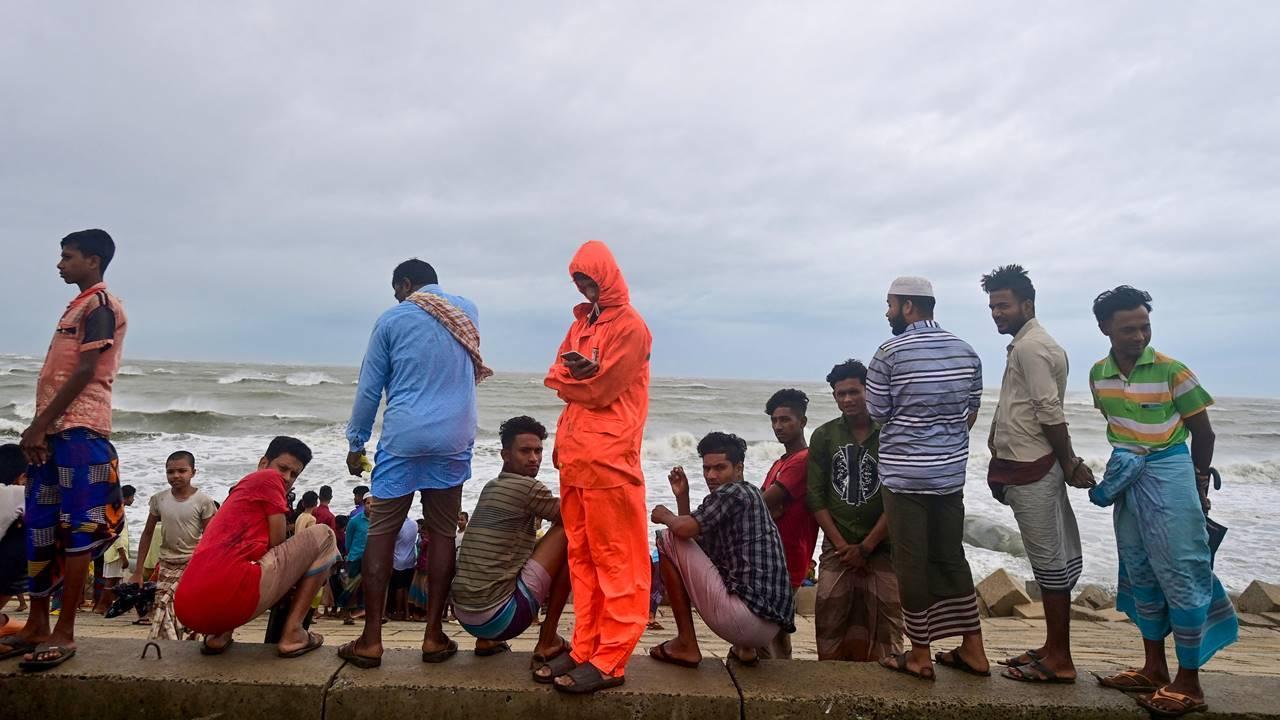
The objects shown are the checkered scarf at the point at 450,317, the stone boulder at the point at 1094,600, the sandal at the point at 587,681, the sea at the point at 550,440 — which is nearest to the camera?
the sandal at the point at 587,681

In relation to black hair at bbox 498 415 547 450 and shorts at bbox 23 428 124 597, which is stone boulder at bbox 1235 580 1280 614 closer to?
black hair at bbox 498 415 547 450

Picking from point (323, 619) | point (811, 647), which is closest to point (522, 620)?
point (811, 647)

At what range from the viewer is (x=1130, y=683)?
3.03 meters

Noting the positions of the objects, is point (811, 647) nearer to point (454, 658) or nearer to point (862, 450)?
point (862, 450)

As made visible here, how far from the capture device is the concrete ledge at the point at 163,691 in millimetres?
2855

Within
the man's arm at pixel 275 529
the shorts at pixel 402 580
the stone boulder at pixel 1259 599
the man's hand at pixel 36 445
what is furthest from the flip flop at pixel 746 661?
the stone boulder at pixel 1259 599

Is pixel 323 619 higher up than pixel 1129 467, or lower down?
lower down

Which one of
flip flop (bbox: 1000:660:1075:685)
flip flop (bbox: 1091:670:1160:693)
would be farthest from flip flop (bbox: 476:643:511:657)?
flip flop (bbox: 1091:670:1160:693)

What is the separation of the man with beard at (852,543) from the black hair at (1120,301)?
1144 mm

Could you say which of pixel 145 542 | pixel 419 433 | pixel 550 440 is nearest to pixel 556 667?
pixel 419 433

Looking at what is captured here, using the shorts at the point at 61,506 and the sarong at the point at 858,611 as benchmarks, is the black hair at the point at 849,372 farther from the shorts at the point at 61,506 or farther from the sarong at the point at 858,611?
the shorts at the point at 61,506

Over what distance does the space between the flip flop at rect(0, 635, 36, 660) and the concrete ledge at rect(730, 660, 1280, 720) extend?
10.2 feet

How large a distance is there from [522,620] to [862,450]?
189cm

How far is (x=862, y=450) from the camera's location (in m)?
3.65
